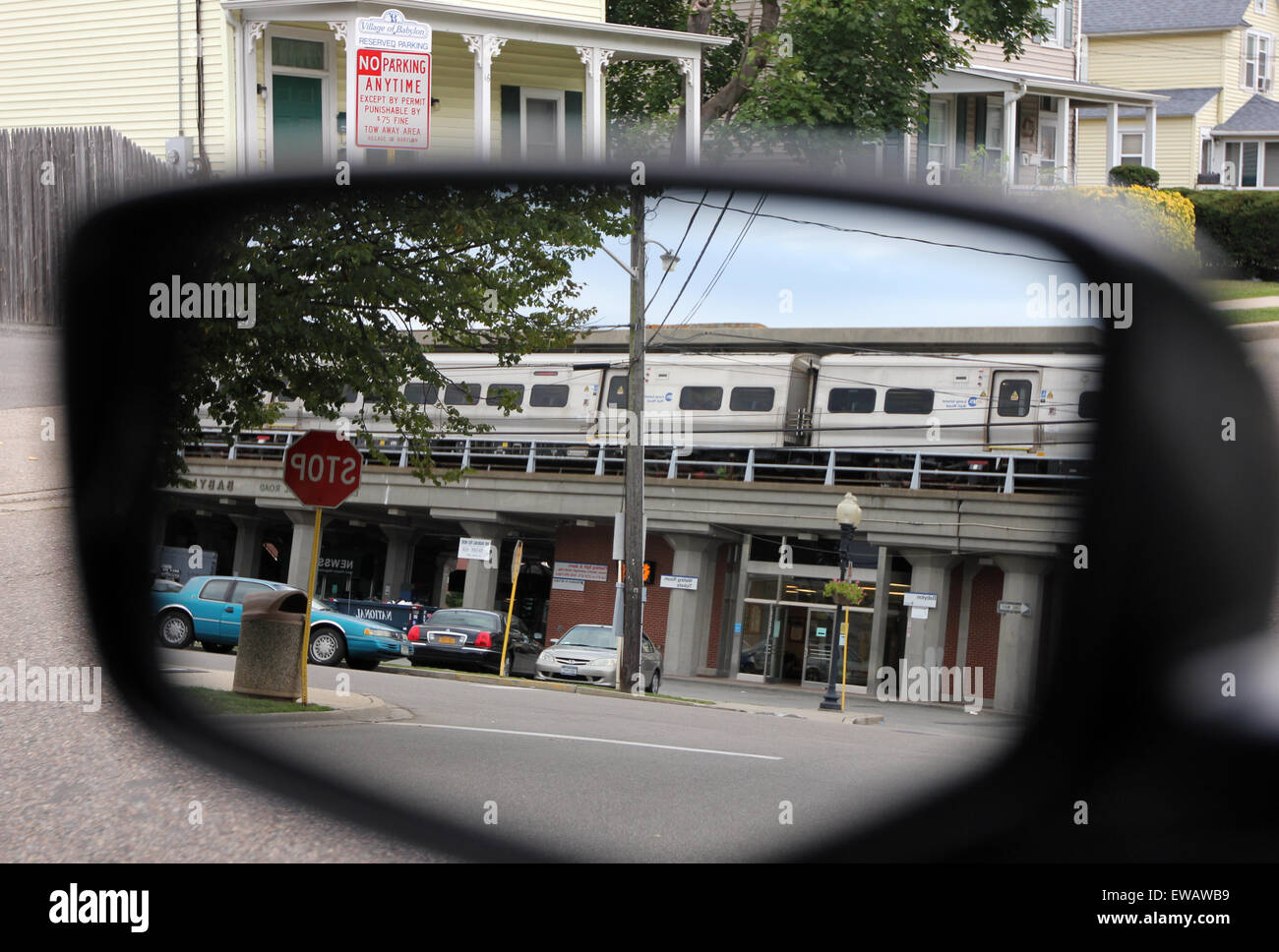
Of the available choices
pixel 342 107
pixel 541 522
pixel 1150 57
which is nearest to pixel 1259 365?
pixel 541 522

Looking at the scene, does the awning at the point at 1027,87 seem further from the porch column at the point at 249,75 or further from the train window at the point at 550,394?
the train window at the point at 550,394

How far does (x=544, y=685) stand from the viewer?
1.60 meters

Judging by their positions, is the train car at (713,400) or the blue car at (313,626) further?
the blue car at (313,626)

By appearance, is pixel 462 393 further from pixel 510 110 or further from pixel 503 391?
pixel 510 110

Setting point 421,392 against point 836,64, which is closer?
point 421,392

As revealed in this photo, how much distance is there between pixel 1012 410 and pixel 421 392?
2.32ft

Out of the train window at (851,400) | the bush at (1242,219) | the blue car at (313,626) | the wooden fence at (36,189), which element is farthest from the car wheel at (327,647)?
the bush at (1242,219)

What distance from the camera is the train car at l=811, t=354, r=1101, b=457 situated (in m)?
1.47

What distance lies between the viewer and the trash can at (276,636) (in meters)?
1.68

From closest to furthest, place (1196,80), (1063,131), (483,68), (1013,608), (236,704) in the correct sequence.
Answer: (1013,608) → (236,704) → (483,68) → (1063,131) → (1196,80)

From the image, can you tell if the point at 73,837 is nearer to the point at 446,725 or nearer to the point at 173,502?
the point at 173,502

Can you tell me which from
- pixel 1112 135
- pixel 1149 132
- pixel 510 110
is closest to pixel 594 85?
pixel 510 110

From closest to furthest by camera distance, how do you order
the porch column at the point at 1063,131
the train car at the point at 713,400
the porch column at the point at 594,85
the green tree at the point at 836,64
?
1. the train car at the point at 713,400
2. the green tree at the point at 836,64
3. the porch column at the point at 594,85
4. the porch column at the point at 1063,131

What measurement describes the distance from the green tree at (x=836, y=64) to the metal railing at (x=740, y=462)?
20928 mm
